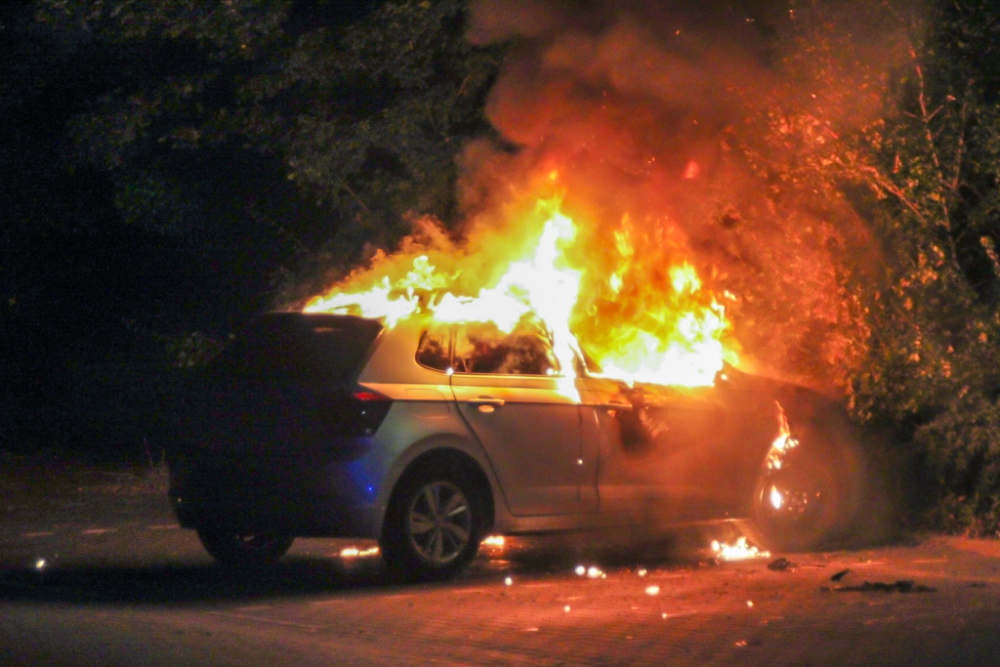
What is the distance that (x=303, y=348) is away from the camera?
8.81 metres

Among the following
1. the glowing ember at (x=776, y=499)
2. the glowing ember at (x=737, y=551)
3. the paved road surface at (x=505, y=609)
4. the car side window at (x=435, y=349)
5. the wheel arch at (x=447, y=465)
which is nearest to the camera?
the paved road surface at (x=505, y=609)

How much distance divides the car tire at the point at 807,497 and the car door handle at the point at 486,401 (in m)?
2.32

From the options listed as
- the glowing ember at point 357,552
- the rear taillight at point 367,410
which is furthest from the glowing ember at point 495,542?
the rear taillight at point 367,410

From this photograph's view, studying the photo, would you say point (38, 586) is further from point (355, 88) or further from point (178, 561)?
point (355, 88)

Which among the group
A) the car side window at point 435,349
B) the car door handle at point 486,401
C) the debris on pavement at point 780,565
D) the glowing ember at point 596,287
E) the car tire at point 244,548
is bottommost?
the debris on pavement at point 780,565

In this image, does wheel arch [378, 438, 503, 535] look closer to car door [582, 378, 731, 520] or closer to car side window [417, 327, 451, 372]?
car side window [417, 327, 451, 372]

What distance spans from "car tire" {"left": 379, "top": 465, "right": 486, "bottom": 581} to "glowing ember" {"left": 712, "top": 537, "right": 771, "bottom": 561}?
2235 millimetres

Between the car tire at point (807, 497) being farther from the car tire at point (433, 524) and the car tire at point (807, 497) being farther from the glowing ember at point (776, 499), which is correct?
the car tire at point (433, 524)

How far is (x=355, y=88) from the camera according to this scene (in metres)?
15.9

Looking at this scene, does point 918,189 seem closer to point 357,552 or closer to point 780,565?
point 780,565

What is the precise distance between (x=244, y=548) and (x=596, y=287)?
11.0 ft

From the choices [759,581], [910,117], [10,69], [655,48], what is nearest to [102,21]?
[10,69]

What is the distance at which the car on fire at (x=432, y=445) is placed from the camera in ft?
27.7

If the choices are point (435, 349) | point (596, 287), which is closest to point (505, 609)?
point (435, 349)
